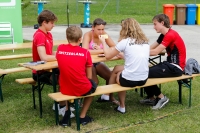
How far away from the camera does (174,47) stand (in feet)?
18.8

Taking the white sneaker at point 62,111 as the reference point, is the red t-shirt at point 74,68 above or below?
above

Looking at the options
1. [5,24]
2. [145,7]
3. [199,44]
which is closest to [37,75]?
[5,24]

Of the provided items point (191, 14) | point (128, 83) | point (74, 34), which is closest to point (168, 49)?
point (128, 83)

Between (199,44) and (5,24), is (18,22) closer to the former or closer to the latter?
(5,24)

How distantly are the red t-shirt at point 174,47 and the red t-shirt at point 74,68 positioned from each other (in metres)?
1.40

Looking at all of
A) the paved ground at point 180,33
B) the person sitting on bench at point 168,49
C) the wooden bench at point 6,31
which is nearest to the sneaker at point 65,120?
the person sitting on bench at point 168,49

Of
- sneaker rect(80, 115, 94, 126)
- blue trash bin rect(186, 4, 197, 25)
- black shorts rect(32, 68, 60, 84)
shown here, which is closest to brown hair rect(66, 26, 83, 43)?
black shorts rect(32, 68, 60, 84)

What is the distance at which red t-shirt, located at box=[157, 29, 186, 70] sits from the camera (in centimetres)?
564

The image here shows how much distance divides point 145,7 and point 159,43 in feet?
74.9

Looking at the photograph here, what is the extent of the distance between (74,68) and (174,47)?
1.74 metres

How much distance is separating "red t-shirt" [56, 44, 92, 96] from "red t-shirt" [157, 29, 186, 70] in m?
1.40

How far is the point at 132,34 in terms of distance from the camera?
5230mm

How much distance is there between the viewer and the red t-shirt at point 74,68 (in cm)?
479

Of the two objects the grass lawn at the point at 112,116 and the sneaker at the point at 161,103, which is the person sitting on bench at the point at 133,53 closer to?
the grass lawn at the point at 112,116
